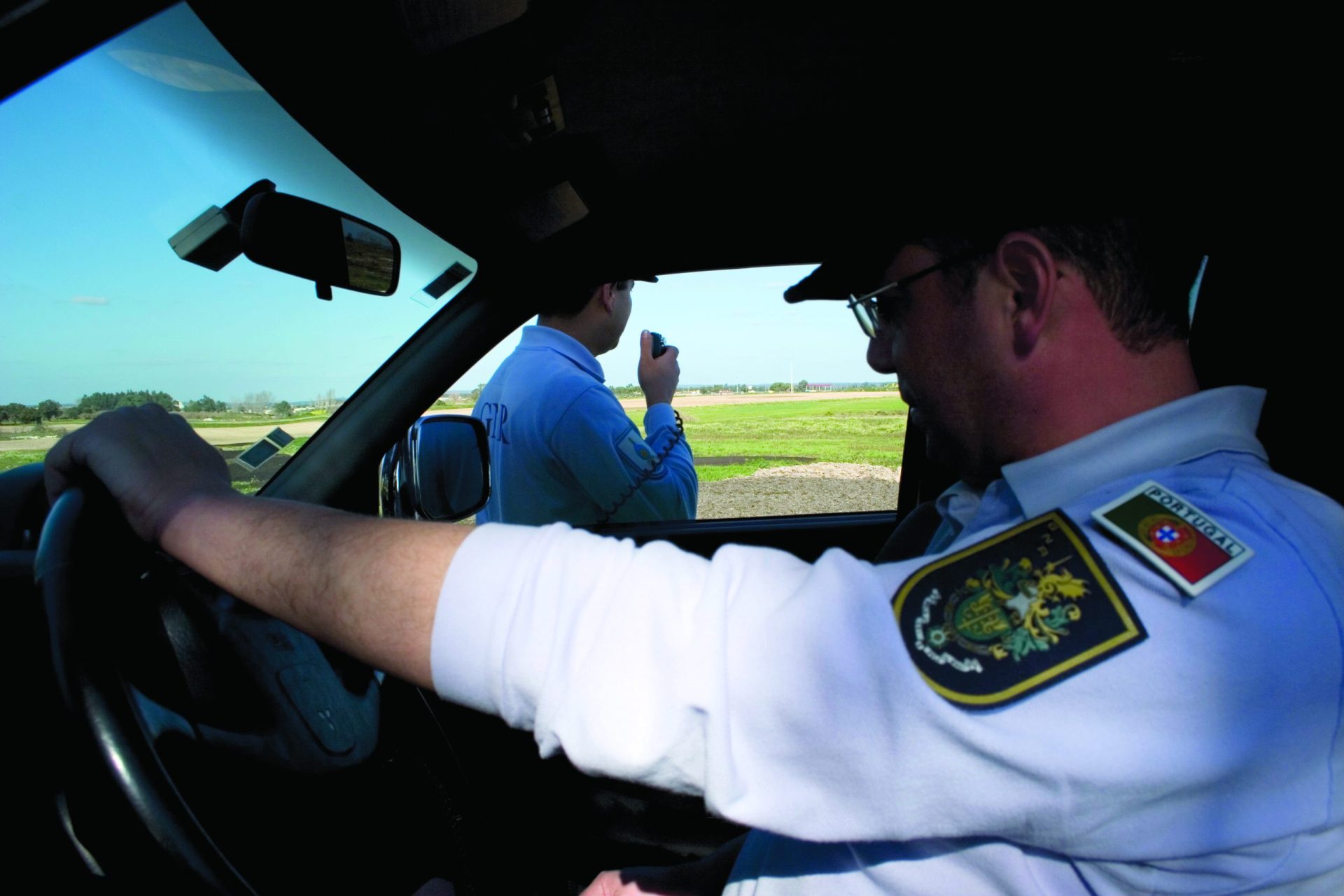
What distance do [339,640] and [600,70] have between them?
1.50 m

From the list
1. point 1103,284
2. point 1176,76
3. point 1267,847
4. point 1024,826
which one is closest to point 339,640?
point 1024,826

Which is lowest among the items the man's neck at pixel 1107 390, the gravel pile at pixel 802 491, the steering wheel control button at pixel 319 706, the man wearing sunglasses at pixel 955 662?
the gravel pile at pixel 802 491

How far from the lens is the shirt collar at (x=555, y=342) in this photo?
267 centimetres

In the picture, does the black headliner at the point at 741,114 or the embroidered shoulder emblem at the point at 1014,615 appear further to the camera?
the black headliner at the point at 741,114

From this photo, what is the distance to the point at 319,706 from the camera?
1.24 m

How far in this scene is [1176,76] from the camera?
113 cm

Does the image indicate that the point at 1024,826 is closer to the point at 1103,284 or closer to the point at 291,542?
the point at 1103,284

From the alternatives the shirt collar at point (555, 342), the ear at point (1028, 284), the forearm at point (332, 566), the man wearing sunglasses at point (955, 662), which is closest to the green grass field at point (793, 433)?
the shirt collar at point (555, 342)

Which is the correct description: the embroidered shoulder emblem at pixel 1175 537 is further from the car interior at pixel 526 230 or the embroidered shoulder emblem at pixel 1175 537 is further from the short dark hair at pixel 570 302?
the short dark hair at pixel 570 302

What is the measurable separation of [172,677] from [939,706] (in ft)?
3.45

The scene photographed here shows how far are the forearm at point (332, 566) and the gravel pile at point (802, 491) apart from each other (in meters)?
2.54

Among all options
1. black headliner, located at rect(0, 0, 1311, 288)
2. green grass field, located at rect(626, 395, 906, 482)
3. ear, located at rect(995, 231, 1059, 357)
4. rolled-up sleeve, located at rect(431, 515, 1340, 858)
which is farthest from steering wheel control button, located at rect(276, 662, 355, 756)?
green grass field, located at rect(626, 395, 906, 482)

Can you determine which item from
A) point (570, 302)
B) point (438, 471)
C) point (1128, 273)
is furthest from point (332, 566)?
point (570, 302)

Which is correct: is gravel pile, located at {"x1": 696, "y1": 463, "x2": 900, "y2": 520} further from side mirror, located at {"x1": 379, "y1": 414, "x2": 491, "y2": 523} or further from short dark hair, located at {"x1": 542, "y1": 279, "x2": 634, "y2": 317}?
side mirror, located at {"x1": 379, "y1": 414, "x2": 491, "y2": 523}
